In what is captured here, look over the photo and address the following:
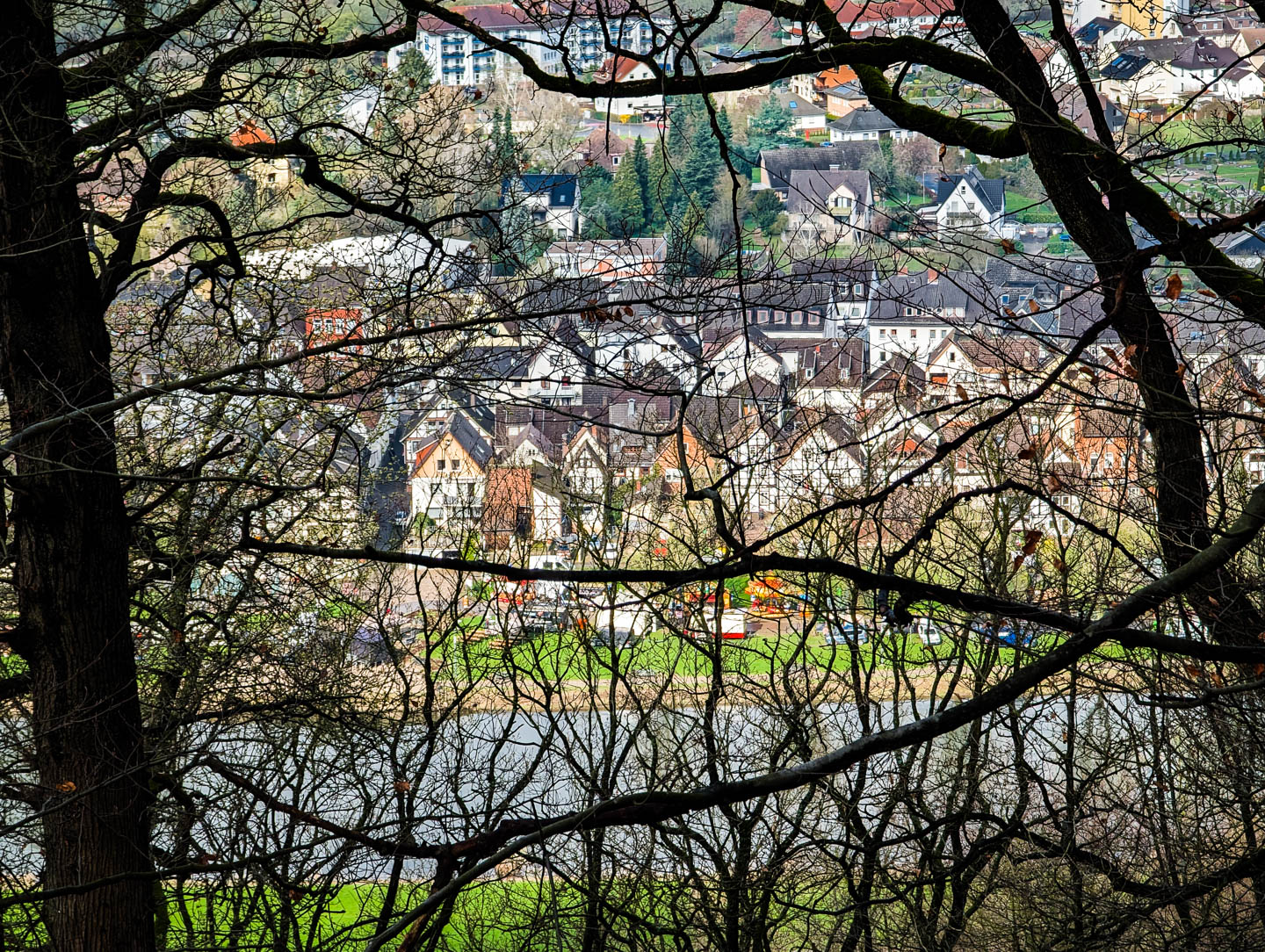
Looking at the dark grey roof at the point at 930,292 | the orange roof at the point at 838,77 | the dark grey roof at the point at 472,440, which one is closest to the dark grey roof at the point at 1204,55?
the dark grey roof at the point at 930,292

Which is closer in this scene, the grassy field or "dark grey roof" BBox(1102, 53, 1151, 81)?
"dark grey roof" BBox(1102, 53, 1151, 81)

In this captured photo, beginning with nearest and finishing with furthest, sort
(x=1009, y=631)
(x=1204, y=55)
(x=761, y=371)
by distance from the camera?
(x=1204, y=55)
(x=1009, y=631)
(x=761, y=371)

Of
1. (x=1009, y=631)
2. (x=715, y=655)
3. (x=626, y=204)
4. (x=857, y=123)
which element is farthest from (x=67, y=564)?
(x=857, y=123)

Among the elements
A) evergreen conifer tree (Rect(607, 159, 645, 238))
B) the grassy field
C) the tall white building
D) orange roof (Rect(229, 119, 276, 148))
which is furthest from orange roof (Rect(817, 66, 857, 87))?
the grassy field

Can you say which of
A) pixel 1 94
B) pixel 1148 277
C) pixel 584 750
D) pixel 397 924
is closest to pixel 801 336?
pixel 584 750

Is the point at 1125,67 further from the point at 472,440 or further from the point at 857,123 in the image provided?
the point at 857,123

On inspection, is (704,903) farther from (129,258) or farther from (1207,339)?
(129,258)

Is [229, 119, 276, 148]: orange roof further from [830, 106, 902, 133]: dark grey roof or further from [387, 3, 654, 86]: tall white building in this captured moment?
[830, 106, 902, 133]: dark grey roof
